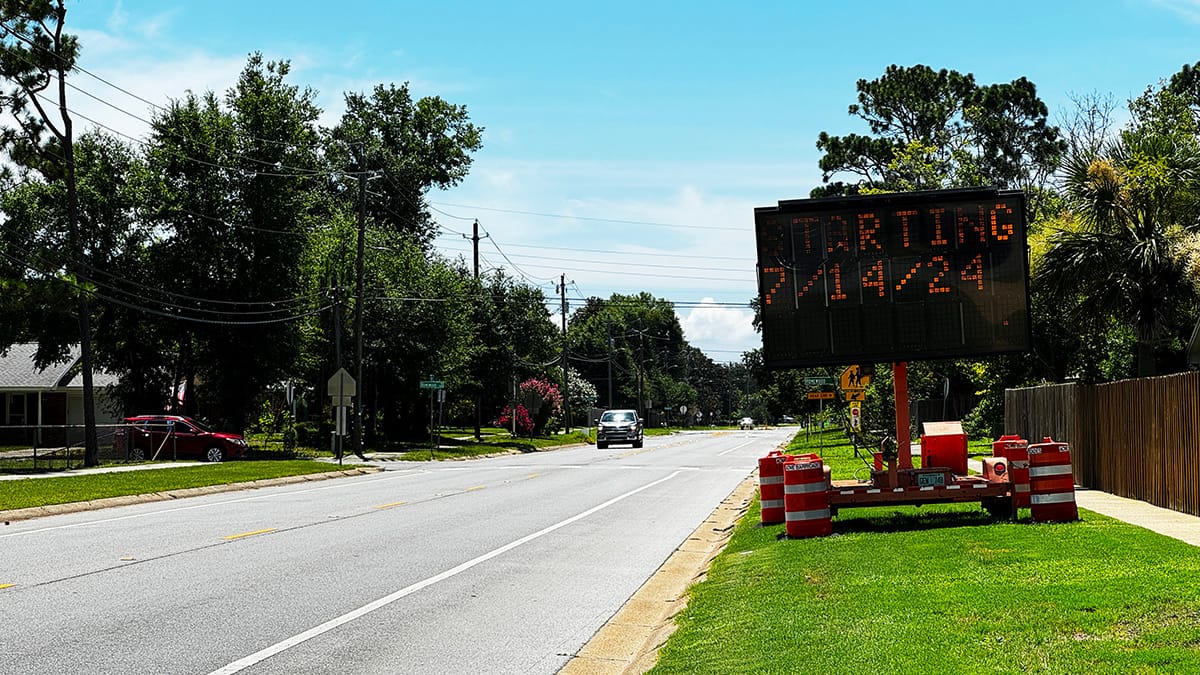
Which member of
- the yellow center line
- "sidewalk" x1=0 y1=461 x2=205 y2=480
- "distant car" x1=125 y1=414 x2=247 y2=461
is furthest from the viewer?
"distant car" x1=125 y1=414 x2=247 y2=461

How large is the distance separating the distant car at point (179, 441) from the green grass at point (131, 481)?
14.5 ft

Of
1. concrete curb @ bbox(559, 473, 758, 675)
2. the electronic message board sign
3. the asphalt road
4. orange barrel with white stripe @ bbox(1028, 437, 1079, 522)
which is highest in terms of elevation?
the electronic message board sign

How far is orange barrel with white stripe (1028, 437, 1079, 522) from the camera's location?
1309cm

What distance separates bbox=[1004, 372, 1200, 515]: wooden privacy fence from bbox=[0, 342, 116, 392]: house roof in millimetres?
42542

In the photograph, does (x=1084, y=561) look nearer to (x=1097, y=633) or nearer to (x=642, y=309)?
(x=1097, y=633)

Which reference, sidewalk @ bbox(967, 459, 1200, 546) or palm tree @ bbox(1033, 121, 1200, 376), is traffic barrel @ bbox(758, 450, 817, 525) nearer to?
sidewalk @ bbox(967, 459, 1200, 546)

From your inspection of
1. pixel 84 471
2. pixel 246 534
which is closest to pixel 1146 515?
pixel 246 534

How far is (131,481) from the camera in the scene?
2748 centimetres

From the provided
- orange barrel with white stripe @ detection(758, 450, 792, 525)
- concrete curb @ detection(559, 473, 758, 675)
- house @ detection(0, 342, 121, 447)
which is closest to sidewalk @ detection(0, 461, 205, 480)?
house @ detection(0, 342, 121, 447)

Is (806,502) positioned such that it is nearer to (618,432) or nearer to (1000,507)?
(1000,507)

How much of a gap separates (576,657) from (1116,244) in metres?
16.1

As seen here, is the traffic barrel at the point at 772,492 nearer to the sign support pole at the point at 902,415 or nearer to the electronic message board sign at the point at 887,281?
the sign support pole at the point at 902,415

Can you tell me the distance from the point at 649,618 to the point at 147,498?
648 inches

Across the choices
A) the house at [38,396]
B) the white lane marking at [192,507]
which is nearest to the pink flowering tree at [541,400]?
the house at [38,396]
